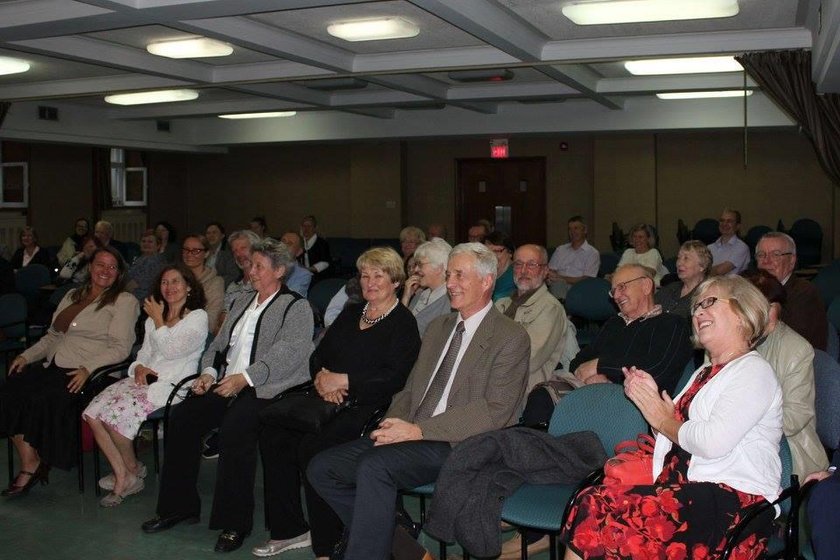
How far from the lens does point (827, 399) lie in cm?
347

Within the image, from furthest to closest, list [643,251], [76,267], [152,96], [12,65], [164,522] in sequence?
1. [152,96]
2. [643,251]
3. [76,267]
4. [12,65]
5. [164,522]

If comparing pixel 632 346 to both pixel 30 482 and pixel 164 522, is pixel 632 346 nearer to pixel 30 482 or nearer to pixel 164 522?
pixel 164 522

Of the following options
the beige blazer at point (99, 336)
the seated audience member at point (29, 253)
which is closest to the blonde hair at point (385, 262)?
the beige blazer at point (99, 336)

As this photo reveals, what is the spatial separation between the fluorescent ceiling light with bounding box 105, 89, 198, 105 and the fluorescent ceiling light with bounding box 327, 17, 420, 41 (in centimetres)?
308

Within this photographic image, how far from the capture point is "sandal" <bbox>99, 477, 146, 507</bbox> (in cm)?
466

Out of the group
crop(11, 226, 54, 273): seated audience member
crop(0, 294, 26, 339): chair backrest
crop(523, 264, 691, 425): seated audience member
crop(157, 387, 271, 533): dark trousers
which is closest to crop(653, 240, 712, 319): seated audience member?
crop(523, 264, 691, 425): seated audience member

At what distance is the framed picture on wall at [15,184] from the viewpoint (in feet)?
42.4

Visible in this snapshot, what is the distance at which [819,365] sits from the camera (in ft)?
11.6

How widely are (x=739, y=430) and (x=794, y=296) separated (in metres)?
2.32

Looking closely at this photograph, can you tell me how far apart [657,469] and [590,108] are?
29.4 ft

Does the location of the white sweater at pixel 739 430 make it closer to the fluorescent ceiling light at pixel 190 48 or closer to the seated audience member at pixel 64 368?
the seated audience member at pixel 64 368

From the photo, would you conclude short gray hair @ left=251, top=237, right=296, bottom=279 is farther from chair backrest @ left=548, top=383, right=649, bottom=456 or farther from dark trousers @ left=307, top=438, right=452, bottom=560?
chair backrest @ left=548, top=383, right=649, bottom=456

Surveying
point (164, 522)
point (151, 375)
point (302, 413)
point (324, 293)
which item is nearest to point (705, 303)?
point (302, 413)

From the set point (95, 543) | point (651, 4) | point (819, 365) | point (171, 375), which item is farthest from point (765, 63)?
point (95, 543)
